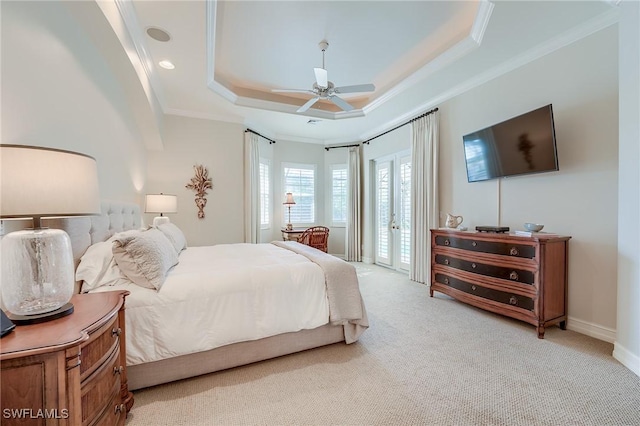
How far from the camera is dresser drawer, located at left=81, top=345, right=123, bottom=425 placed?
109 cm

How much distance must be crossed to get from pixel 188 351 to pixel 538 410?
2.21m

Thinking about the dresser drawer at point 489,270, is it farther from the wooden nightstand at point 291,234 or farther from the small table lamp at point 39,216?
the small table lamp at point 39,216

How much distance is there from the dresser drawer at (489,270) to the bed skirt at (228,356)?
1.76m

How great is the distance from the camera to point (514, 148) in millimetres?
2900

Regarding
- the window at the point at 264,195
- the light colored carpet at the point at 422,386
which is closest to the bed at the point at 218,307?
the light colored carpet at the point at 422,386

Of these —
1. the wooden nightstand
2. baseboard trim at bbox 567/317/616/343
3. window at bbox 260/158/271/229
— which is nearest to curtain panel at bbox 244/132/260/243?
window at bbox 260/158/271/229

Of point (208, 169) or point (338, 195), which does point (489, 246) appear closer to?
point (338, 195)

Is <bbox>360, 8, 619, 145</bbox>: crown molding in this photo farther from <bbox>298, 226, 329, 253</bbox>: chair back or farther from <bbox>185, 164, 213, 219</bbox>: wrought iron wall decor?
<bbox>185, 164, 213, 219</bbox>: wrought iron wall decor

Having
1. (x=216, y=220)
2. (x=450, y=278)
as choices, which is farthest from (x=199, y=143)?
(x=450, y=278)

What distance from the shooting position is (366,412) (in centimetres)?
159

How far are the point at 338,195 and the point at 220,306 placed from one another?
15.9ft

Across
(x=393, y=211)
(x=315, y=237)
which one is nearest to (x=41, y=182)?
(x=315, y=237)

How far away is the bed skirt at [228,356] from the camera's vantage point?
1.77 m

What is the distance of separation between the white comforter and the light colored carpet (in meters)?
0.29
